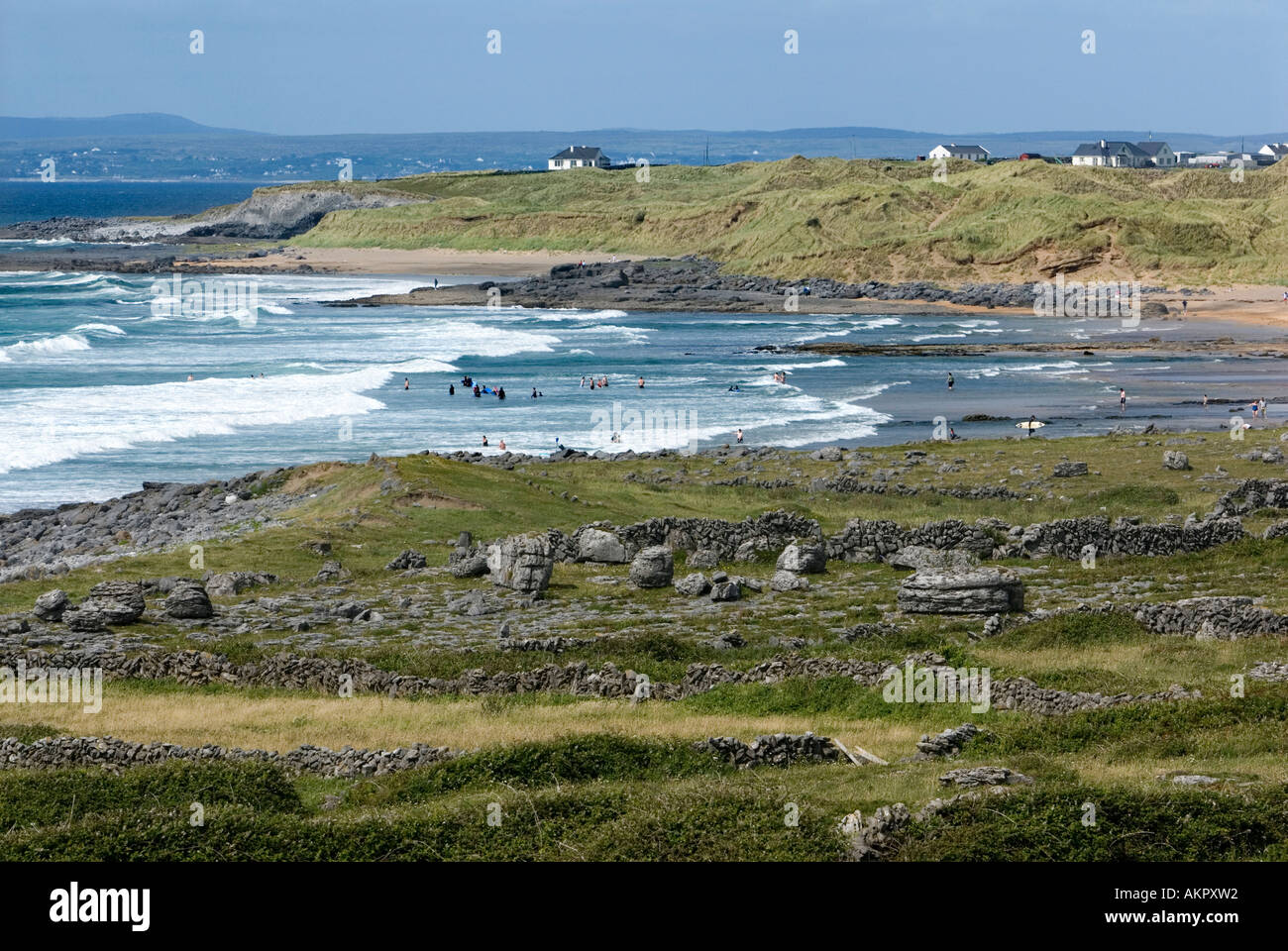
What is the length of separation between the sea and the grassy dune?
62.2ft

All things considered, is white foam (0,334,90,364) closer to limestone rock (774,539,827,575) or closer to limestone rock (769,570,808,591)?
limestone rock (774,539,827,575)

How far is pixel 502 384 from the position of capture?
7756 centimetres

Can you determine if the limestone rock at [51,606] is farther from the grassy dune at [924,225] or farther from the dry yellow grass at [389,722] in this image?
the grassy dune at [924,225]

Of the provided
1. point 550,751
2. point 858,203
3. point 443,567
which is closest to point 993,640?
point 550,751

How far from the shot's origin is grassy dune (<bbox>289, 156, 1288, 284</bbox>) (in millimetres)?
122562

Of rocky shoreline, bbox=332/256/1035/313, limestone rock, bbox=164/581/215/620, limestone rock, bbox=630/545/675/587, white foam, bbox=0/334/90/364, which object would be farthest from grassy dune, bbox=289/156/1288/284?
limestone rock, bbox=164/581/215/620

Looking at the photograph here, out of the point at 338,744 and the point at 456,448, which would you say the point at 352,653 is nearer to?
the point at 338,744

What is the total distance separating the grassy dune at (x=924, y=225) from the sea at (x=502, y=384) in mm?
18949

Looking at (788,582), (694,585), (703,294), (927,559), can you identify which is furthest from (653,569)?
(703,294)

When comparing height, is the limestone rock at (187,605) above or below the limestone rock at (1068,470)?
below

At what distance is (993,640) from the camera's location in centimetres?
2423

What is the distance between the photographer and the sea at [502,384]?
5969 centimetres

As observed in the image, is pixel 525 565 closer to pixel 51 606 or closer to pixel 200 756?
pixel 51 606

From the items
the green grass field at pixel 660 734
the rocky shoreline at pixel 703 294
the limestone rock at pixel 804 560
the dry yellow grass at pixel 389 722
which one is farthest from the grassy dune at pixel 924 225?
the dry yellow grass at pixel 389 722
